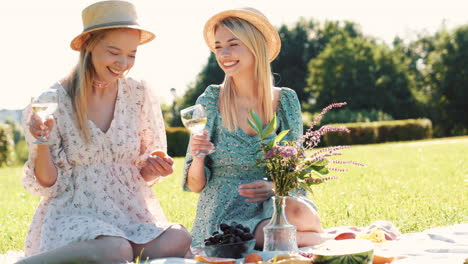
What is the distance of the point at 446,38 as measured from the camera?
46344 millimetres

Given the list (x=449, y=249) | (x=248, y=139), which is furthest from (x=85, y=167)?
(x=449, y=249)

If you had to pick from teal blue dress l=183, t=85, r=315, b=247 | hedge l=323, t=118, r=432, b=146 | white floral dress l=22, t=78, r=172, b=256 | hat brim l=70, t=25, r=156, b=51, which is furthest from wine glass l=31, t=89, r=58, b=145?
hedge l=323, t=118, r=432, b=146

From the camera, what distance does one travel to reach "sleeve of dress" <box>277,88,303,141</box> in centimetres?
501

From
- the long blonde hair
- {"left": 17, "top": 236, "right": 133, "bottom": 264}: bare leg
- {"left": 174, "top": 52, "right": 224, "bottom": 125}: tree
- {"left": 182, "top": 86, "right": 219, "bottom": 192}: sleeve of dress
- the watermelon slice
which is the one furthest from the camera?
{"left": 174, "top": 52, "right": 224, "bottom": 125}: tree

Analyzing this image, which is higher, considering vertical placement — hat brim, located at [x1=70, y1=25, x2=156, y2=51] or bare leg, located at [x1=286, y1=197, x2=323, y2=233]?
hat brim, located at [x1=70, y1=25, x2=156, y2=51]

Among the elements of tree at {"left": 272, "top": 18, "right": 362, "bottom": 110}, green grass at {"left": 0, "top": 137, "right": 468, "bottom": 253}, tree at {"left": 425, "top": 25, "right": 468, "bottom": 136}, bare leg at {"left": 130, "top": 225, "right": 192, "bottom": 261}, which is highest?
tree at {"left": 272, "top": 18, "right": 362, "bottom": 110}

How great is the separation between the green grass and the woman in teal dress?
1.66 metres

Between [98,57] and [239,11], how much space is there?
4.19 ft

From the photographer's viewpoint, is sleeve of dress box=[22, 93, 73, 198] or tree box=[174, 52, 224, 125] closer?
A: sleeve of dress box=[22, 93, 73, 198]

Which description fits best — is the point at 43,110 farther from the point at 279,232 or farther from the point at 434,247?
the point at 434,247

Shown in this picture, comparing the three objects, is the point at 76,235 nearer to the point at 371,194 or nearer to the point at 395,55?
the point at 371,194

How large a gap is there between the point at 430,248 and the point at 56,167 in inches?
108

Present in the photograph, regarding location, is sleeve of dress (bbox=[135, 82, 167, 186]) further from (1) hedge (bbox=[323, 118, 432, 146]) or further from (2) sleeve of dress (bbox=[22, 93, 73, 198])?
(1) hedge (bbox=[323, 118, 432, 146])

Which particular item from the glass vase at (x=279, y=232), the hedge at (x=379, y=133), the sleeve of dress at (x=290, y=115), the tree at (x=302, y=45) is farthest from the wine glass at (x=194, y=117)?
the tree at (x=302, y=45)
